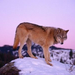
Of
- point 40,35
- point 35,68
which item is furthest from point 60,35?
point 35,68

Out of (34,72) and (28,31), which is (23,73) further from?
(28,31)

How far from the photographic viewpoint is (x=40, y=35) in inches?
352

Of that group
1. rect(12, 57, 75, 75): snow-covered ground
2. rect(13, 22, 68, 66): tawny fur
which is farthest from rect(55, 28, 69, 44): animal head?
rect(12, 57, 75, 75): snow-covered ground

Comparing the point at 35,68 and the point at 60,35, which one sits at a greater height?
the point at 60,35

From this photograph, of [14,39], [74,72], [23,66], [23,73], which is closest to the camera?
[23,73]

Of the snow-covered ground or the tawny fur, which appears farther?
the tawny fur

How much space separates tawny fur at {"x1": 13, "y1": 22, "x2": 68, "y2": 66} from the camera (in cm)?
A: 859

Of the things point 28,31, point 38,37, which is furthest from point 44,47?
point 28,31

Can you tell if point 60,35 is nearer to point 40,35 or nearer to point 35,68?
point 40,35

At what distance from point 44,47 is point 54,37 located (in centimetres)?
88

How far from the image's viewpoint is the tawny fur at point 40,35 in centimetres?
859

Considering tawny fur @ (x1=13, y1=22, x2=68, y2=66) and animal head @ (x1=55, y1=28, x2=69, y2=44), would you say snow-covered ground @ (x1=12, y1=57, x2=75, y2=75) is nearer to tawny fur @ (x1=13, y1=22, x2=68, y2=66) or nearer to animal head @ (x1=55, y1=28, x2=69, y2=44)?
tawny fur @ (x1=13, y1=22, x2=68, y2=66)

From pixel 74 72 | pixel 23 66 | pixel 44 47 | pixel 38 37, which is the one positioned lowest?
pixel 74 72

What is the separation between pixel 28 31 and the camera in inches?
348
